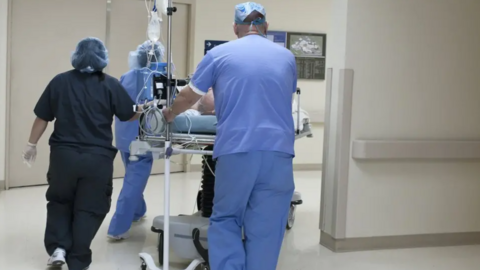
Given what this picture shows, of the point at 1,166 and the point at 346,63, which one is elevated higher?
the point at 346,63

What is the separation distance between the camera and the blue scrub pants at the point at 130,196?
12.5 feet

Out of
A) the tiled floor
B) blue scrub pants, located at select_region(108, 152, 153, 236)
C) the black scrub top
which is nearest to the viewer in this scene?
the black scrub top

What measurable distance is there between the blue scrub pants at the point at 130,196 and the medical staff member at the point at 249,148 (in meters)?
1.30

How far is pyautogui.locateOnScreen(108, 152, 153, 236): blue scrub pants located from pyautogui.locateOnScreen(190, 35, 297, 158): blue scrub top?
133cm

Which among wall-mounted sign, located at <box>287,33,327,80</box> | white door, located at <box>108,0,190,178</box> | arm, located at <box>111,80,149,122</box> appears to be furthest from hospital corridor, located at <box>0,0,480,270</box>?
wall-mounted sign, located at <box>287,33,327,80</box>

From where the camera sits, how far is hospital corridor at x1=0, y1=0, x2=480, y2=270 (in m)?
2.59

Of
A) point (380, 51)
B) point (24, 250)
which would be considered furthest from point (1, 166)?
point (380, 51)

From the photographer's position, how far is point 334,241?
12.6 feet

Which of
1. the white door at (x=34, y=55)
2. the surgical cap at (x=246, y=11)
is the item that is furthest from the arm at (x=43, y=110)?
the white door at (x=34, y=55)

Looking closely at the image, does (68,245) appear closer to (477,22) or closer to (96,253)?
(96,253)

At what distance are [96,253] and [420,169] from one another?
2.23m

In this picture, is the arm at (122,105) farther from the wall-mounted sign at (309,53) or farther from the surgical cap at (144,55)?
the wall-mounted sign at (309,53)

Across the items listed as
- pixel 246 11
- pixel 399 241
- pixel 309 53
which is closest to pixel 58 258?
pixel 246 11

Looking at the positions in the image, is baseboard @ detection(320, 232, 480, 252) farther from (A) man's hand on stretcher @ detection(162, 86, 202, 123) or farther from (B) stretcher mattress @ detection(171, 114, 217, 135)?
(A) man's hand on stretcher @ detection(162, 86, 202, 123)
